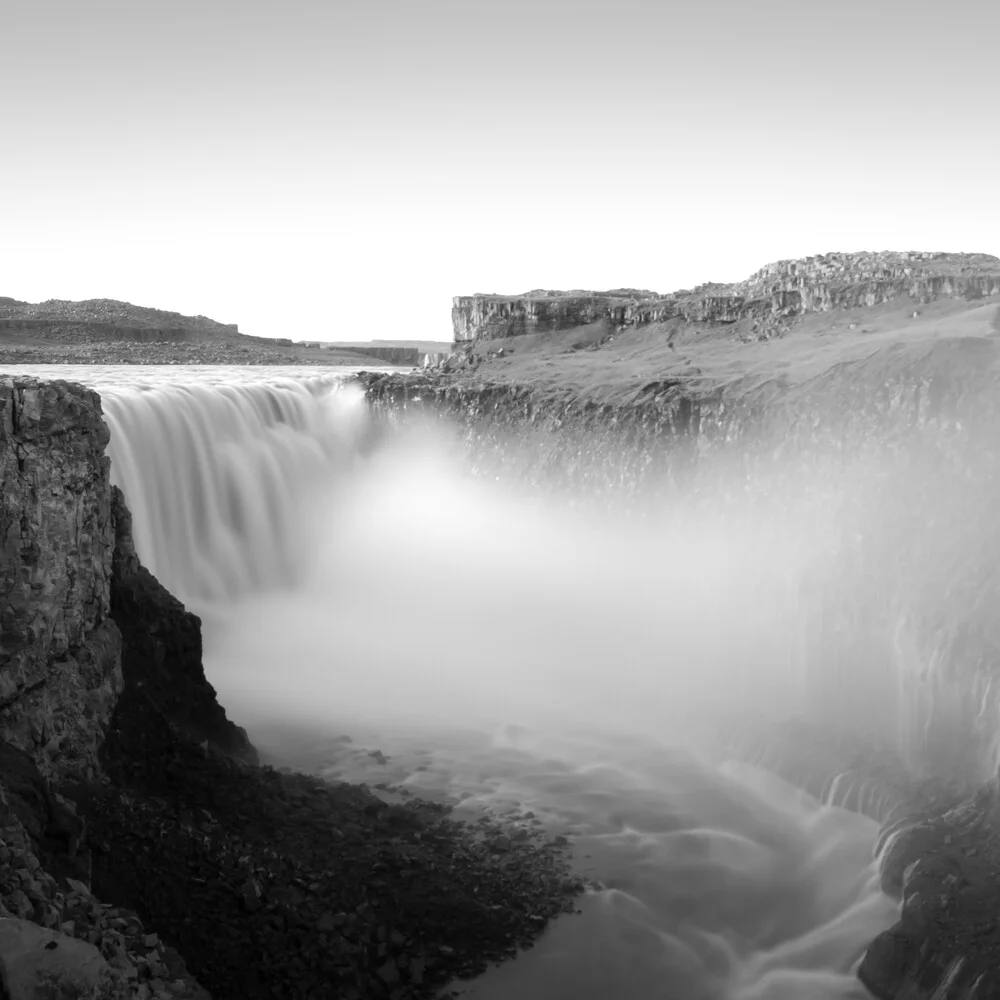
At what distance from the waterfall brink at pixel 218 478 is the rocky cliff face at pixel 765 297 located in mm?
10748

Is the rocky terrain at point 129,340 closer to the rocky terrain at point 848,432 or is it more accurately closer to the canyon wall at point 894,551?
the rocky terrain at point 848,432

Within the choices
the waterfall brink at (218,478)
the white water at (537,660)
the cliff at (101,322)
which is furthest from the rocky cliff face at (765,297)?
the cliff at (101,322)

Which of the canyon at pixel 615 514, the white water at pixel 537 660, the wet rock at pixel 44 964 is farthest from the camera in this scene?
the white water at pixel 537 660

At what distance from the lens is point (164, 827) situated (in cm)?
1382

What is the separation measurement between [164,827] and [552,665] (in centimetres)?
1354

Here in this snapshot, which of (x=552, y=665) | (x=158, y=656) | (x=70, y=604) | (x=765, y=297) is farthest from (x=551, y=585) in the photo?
(x=70, y=604)

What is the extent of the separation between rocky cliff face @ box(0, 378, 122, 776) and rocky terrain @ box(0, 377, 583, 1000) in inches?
1.1

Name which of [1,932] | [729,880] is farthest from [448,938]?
[1,932]

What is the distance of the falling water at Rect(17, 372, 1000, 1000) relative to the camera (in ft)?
50.5

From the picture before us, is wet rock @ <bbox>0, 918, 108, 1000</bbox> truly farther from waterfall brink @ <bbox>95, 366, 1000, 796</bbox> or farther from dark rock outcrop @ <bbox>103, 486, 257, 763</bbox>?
waterfall brink @ <bbox>95, 366, 1000, 796</bbox>

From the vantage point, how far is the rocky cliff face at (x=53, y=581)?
13.7 m

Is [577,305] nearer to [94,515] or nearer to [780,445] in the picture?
[780,445]

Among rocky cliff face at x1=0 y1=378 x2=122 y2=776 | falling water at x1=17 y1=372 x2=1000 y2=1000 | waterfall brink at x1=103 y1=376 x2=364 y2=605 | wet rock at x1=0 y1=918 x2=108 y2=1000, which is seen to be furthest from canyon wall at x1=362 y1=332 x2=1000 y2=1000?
rocky cliff face at x1=0 y1=378 x2=122 y2=776

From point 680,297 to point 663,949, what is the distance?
33.4 m
